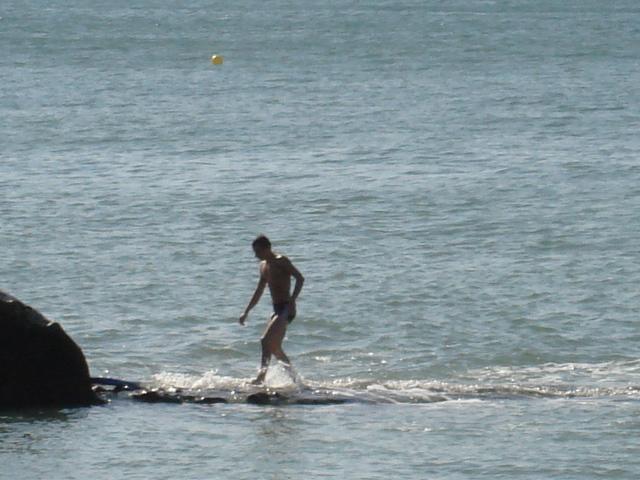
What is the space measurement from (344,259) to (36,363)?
33.3 feet

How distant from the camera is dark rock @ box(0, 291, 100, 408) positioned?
13.3 meters

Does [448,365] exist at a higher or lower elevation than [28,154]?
lower

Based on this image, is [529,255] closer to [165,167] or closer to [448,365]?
[448,365]

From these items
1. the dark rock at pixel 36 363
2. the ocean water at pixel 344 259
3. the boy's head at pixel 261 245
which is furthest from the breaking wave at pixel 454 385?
the boy's head at pixel 261 245

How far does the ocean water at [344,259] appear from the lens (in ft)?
42.2

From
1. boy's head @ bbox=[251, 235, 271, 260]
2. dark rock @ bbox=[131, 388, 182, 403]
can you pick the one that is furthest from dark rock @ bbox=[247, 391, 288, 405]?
boy's head @ bbox=[251, 235, 271, 260]

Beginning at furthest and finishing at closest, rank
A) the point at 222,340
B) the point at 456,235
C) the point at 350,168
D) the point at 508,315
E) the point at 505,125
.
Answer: the point at 505,125 < the point at 350,168 < the point at 456,235 < the point at 508,315 < the point at 222,340

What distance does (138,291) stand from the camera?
20.9 metres

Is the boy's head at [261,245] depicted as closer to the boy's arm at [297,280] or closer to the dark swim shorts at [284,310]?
the boy's arm at [297,280]

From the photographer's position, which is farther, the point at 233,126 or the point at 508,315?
the point at 233,126

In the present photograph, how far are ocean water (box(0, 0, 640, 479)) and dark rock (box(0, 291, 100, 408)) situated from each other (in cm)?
23

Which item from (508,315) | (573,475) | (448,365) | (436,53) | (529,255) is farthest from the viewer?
(436,53)

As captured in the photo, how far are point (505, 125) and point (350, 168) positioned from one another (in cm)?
822

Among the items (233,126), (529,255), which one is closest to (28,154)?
(233,126)
